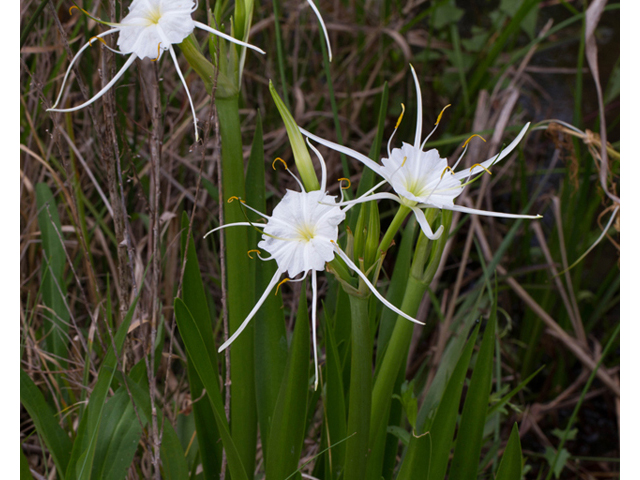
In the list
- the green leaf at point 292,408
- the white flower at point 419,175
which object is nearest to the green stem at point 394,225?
the white flower at point 419,175

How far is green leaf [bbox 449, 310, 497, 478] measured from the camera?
72cm

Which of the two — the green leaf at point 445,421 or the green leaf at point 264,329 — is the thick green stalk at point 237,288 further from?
the green leaf at point 445,421

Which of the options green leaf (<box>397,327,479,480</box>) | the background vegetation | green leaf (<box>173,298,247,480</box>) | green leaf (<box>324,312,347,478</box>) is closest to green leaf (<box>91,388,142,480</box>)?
the background vegetation

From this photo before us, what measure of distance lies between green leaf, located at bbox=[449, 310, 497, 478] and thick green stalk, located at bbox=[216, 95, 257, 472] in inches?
11.5

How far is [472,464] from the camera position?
0.74 meters

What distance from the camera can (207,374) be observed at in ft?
2.25

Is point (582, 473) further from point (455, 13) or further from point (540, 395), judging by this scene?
point (455, 13)

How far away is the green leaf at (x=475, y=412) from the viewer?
0.72 meters

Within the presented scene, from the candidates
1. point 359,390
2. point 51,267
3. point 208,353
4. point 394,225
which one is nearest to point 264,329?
point 208,353

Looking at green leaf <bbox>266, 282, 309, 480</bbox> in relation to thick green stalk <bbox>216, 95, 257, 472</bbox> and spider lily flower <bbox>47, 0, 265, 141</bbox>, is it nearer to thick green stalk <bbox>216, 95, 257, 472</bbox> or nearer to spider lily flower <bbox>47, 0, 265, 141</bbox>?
thick green stalk <bbox>216, 95, 257, 472</bbox>

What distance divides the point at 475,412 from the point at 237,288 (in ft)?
1.21

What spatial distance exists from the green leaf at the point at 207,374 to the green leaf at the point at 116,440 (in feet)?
0.46

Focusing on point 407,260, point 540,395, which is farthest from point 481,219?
point 407,260

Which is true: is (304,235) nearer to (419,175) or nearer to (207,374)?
(419,175)
